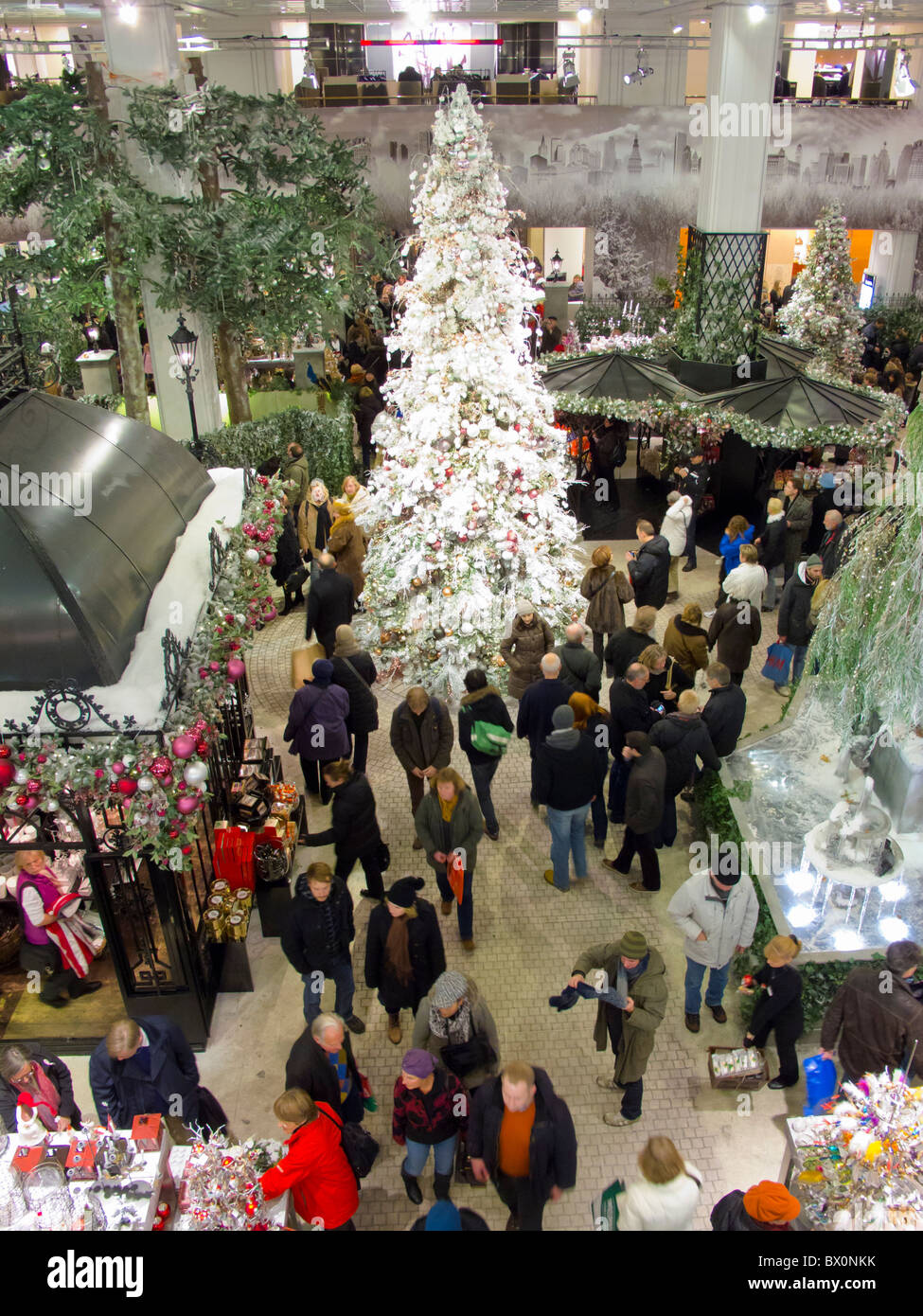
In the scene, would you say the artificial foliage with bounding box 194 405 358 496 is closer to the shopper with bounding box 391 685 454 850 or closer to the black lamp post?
the black lamp post

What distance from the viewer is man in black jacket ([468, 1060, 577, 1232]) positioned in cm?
431

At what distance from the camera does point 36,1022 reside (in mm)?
6434

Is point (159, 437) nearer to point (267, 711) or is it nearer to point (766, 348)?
point (267, 711)

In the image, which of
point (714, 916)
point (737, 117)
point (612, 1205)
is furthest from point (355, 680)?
point (737, 117)

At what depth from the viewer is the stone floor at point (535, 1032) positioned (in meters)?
5.38

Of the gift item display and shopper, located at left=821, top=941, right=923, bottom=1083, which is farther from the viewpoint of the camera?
shopper, located at left=821, top=941, right=923, bottom=1083

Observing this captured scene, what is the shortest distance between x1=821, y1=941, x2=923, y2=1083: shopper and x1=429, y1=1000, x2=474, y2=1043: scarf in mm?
1965

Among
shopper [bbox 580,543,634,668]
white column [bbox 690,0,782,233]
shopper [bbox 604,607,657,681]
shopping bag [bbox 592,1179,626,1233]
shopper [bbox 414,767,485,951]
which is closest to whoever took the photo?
shopping bag [bbox 592,1179,626,1233]

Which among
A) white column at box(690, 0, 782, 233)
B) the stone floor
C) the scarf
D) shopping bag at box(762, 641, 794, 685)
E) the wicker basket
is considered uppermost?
white column at box(690, 0, 782, 233)

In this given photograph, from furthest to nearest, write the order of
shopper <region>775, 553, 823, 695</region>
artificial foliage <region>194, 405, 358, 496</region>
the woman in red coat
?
artificial foliage <region>194, 405, 358, 496</region>
shopper <region>775, 553, 823, 695</region>
the woman in red coat

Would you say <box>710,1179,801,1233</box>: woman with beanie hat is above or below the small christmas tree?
below

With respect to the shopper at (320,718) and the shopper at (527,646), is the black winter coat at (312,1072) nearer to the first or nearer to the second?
the shopper at (320,718)

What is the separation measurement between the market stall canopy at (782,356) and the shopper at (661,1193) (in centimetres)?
1216

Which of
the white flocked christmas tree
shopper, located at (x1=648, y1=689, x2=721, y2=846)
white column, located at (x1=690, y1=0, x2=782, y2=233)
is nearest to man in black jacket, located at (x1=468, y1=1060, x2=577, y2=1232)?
shopper, located at (x1=648, y1=689, x2=721, y2=846)
